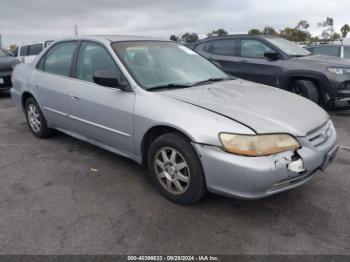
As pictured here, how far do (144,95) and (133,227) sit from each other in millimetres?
1269

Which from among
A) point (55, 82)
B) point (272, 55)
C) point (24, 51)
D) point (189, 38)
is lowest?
point (55, 82)

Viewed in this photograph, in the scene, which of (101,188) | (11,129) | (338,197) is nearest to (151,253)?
(101,188)

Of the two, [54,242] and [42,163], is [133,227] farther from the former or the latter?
[42,163]

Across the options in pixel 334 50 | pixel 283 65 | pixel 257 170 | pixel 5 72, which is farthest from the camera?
pixel 334 50

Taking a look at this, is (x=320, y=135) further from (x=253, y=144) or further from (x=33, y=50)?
(x=33, y=50)

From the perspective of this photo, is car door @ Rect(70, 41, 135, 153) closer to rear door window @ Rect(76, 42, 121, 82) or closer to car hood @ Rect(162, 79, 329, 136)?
rear door window @ Rect(76, 42, 121, 82)

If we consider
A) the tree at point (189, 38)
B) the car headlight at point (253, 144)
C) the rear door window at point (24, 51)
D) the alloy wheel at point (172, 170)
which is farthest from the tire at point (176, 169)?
the tree at point (189, 38)

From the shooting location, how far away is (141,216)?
316cm

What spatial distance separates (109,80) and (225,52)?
540 centimetres

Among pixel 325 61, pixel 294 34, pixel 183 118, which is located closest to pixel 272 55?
pixel 325 61

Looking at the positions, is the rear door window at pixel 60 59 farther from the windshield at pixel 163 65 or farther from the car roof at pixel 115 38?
the windshield at pixel 163 65

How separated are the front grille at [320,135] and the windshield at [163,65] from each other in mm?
1361

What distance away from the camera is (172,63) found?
4.12 m

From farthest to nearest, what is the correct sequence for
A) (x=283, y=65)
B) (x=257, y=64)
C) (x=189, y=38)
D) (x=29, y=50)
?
(x=189, y=38)
(x=29, y=50)
(x=257, y=64)
(x=283, y=65)
